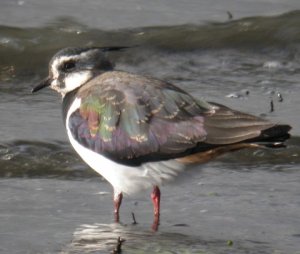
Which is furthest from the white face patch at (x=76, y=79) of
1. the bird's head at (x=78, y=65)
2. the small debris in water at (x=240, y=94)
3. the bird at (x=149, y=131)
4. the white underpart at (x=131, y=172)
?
the small debris in water at (x=240, y=94)

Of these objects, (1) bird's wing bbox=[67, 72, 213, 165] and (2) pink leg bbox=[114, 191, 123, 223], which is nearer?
(1) bird's wing bbox=[67, 72, 213, 165]

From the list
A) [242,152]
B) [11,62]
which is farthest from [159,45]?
[242,152]

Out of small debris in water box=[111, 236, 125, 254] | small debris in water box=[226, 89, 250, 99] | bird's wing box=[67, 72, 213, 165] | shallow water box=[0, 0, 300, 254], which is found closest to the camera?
small debris in water box=[111, 236, 125, 254]

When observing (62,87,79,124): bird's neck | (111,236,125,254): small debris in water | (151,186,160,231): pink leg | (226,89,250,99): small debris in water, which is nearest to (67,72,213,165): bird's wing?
(62,87,79,124): bird's neck

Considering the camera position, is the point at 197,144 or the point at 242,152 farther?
the point at 242,152

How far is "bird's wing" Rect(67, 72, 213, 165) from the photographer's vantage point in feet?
26.3

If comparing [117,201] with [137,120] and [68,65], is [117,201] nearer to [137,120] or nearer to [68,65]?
[137,120]

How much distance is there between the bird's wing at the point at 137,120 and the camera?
8016 millimetres

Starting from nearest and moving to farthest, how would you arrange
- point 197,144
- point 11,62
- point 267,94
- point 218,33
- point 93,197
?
point 197,144 → point 93,197 → point 267,94 → point 11,62 → point 218,33

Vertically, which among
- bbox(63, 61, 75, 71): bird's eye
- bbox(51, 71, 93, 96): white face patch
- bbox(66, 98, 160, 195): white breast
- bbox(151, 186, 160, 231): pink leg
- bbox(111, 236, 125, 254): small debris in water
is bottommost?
bbox(111, 236, 125, 254): small debris in water

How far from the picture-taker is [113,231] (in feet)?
26.3

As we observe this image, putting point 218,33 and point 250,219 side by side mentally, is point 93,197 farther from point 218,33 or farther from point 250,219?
point 218,33

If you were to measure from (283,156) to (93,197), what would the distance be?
203 centimetres

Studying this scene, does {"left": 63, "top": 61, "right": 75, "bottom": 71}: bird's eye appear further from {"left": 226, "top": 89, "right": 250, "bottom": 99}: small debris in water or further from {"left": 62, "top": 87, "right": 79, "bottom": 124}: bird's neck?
{"left": 226, "top": 89, "right": 250, "bottom": 99}: small debris in water
